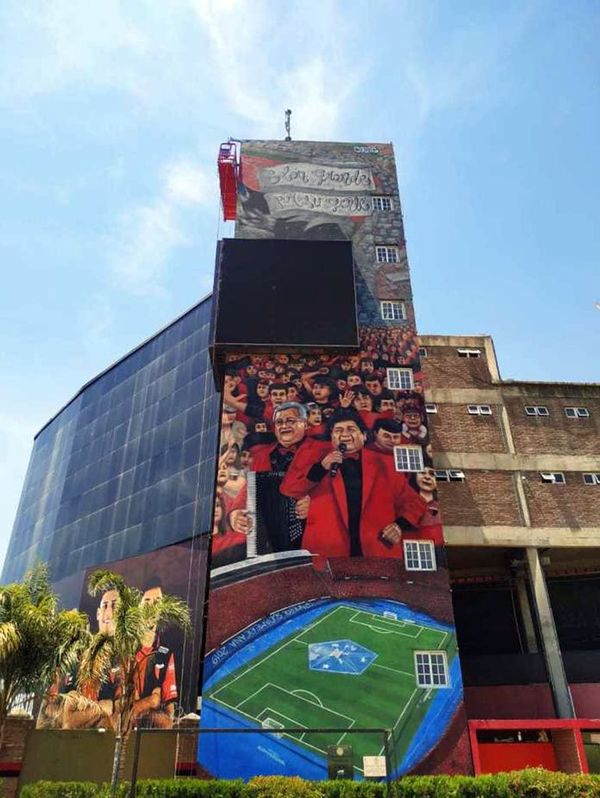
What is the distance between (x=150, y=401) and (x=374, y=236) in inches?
754

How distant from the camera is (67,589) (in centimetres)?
3812

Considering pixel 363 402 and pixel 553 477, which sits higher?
pixel 363 402

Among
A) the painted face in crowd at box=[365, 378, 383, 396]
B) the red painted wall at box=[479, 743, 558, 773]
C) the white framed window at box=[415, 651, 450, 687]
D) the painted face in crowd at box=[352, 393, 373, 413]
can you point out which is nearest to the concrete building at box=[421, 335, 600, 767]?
the red painted wall at box=[479, 743, 558, 773]

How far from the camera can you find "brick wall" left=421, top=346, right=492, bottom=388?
37312mm

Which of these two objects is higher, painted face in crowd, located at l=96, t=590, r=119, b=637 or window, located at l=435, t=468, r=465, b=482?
window, located at l=435, t=468, r=465, b=482

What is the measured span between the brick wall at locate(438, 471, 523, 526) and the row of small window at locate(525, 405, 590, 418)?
4924 millimetres

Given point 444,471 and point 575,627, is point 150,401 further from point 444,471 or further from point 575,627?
point 575,627

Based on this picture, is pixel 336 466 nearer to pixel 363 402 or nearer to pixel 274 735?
pixel 363 402

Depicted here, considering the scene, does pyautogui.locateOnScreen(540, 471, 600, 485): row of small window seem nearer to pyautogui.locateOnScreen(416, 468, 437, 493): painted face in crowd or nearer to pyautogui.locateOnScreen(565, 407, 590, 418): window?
pyautogui.locateOnScreen(565, 407, 590, 418): window

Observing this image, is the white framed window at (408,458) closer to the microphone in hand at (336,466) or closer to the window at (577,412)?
the microphone in hand at (336,466)

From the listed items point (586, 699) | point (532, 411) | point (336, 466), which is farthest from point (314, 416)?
point (586, 699)

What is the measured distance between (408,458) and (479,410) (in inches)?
371

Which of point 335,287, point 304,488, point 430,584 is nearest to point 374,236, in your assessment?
point 335,287

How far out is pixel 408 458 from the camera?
95.6 feet
